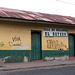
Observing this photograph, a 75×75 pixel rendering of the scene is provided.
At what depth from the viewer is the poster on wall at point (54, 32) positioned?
45.3 ft

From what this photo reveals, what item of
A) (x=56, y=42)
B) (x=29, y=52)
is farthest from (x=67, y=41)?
(x=29, y=52)

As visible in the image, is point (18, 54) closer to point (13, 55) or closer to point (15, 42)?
point (13, 55)

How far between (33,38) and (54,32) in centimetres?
202

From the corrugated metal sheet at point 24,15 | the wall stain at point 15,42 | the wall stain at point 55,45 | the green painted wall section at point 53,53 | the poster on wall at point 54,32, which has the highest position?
the corrugated metal sheet at point 24,15

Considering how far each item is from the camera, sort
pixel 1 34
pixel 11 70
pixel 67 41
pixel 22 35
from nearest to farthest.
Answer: pixel 11 70 → pixel 1 34 → pixel 22 35 → pixel 67 41

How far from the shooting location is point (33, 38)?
1355 cm

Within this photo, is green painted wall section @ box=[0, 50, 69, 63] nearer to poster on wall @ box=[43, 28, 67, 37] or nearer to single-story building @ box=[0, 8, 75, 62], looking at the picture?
single-story building @ box=[0, 8, 75, 62]

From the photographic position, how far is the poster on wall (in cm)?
1380

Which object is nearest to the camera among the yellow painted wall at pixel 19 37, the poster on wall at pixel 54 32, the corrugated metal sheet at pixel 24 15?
the corrugated metal sheet at pixel 24 15

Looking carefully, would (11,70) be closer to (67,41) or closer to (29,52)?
(29,52)

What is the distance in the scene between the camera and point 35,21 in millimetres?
12312

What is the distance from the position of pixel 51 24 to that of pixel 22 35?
2.88 m

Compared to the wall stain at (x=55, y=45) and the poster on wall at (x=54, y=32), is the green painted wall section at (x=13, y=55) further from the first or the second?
the poster on wall at (x=54, y=32)

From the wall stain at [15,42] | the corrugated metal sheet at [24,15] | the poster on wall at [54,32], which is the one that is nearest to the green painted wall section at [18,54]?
the wall stain at [15,42]
